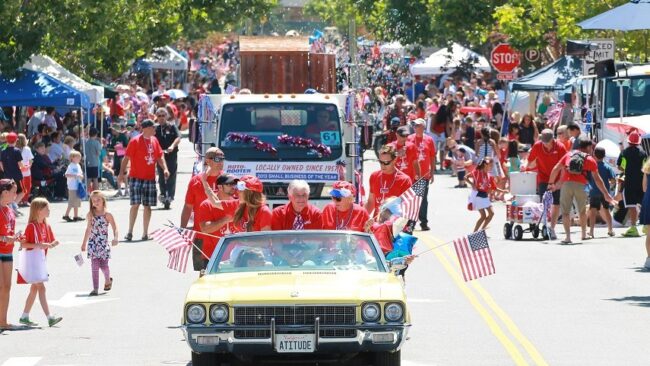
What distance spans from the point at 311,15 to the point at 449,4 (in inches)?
3822

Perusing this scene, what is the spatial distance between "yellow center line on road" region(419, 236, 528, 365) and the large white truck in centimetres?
182

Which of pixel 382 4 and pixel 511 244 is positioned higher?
pixel 382 4

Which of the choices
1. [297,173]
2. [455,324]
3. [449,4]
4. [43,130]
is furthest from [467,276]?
[449,4]

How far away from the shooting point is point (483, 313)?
52.9 ft

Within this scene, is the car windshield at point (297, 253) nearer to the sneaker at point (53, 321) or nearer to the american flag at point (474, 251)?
the american flag at point (474, 251)

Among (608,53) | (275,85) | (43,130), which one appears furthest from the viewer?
(43,130)

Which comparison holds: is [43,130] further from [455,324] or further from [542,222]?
[455,324]

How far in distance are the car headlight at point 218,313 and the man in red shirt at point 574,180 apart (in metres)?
13.3

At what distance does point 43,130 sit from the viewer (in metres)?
35.9

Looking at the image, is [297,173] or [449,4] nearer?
[297,173]

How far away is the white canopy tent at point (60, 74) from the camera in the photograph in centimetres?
3347

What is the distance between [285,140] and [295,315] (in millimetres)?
10044

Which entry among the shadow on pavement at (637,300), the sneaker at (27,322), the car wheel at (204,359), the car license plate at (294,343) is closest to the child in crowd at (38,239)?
the sneaker at (27,322)

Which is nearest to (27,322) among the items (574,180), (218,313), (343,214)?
(343,214)
